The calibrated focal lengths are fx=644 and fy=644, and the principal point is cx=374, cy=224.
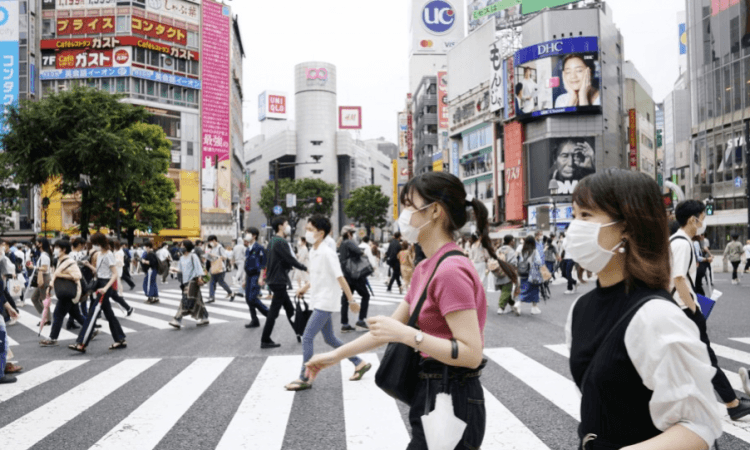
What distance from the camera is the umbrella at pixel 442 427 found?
210 cm

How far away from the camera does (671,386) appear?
1.48 metres

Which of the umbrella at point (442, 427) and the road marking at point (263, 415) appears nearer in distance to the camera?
the umbrella at point (442, 427)

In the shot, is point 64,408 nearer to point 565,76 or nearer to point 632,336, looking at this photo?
point 632,336

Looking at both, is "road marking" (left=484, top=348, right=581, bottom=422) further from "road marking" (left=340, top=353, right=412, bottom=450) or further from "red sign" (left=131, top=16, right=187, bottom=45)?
"red sign" (left=131, top=16, right=187, bottom=45)

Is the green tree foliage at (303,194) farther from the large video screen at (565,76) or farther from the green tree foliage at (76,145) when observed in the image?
the green tree foliage at (76,145)

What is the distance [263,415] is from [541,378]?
2.96 meters

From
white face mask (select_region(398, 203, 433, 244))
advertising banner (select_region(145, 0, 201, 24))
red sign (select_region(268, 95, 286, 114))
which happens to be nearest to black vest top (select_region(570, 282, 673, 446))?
white face mask (select_region(398, 203, 433, 244))

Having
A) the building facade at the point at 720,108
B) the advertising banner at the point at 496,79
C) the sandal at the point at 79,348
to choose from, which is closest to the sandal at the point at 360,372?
the sandal at the point at 79,348

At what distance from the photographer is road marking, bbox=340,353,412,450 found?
4559 mm

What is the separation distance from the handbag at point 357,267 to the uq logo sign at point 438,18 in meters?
102

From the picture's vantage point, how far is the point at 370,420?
5.15 m

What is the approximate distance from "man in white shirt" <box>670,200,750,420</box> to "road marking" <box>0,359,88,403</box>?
6110 mm

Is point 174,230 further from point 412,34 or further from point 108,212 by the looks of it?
point 412,34

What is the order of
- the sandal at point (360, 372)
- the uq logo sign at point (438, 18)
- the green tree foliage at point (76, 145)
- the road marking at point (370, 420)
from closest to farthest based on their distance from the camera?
the road marking at point (370, 420), the sandal at point (360, 372), the green tree foliage at point (76, 145), the uq logo sign at point (438, 18)
